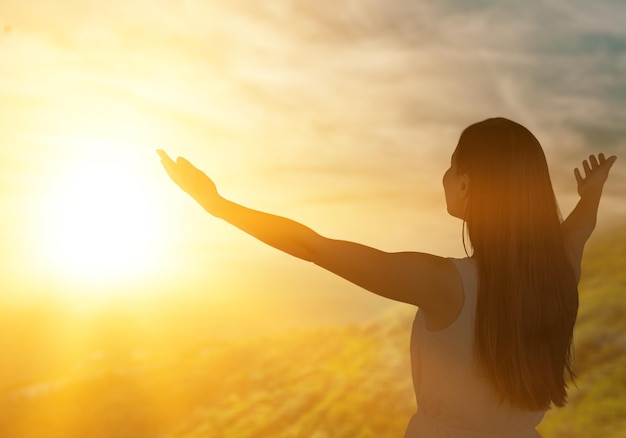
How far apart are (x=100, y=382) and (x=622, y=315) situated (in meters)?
9.63

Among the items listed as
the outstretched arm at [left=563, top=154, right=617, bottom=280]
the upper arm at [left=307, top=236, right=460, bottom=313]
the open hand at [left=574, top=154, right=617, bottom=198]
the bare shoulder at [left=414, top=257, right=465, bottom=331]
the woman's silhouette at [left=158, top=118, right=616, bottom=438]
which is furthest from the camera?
the open hand at [left=574, top=154, right=617, bottom=198]

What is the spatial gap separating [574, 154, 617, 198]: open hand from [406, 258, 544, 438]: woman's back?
1.66 m

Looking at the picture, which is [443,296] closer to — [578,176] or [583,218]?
[583,218]

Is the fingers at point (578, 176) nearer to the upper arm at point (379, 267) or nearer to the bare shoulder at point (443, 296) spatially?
the bare shoulder at point (443, 296)

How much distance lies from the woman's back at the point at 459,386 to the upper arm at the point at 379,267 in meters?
0.24

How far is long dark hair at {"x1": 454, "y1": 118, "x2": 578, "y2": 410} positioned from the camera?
9.62 ft

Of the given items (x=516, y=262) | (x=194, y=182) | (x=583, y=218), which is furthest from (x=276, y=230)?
(x=583, y=218)

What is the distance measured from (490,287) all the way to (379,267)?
0.54m

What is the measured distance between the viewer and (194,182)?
306 cm

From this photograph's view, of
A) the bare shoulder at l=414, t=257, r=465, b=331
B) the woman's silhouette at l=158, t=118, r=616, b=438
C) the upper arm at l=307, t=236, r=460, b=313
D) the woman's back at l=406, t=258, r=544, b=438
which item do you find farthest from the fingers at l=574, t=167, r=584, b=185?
the upper arm at l=307, t=236, r=460, b=313

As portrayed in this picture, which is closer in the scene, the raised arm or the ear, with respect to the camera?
the raised arm

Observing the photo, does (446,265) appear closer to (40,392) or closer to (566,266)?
(566,266)

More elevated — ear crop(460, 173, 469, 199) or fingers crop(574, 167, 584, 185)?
fingers crop(574, 167, 584, 185)

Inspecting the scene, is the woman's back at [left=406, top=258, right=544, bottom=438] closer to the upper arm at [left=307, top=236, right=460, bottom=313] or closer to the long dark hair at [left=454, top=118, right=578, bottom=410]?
the long dark hair at [left=454, top=118, right=578, bottom=410]
